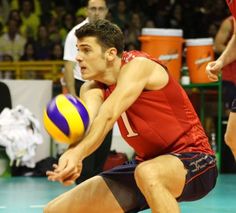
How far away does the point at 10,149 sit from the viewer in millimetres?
9281

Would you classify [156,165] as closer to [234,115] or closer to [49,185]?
[234,115]

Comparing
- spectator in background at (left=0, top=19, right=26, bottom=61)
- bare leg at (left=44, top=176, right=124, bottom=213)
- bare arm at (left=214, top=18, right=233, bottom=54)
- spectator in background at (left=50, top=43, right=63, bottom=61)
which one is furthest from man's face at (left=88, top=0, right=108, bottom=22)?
spectator in background at (left=0, top=19, right=26, bottom=61)

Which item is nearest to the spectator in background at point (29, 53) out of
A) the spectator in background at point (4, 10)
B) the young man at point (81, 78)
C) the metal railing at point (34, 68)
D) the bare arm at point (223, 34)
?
the metal railing at point (34, 68)

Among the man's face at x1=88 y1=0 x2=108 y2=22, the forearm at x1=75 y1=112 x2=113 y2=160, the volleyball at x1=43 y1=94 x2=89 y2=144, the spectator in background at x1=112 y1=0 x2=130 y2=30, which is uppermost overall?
the man's face at x1=88 y1=0 x2=108 y2=22

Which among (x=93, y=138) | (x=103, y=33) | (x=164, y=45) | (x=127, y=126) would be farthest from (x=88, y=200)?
(x=164, y=45)

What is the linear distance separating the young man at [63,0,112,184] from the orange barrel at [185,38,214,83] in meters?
2.57

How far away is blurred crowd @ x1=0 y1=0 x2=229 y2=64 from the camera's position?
13180 millimetres

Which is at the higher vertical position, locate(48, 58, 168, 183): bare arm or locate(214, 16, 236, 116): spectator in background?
locate(48, 58, 168, 183): bare arm

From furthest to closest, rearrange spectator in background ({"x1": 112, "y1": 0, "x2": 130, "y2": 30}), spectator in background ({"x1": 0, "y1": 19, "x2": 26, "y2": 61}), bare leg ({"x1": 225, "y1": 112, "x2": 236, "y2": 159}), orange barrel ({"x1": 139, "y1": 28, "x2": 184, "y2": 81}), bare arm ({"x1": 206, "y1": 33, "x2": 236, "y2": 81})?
spectator in background ({"x1": 112, "y1": 0, "x2": 130, "y2": 30}), spectator in background ({"x1": 0, "y1": 19, "x2": 26, "y2": 61}), orange barrel ({"x1": 139, "y1": 28, "x2": 184, "y2": 81}), bare leg ({"x1": 225, "y1": 112, "x2": 236, "y2": 159}), bare arm ({"x1": 206, "y1": 33, "x2": 236, "y2": 81})

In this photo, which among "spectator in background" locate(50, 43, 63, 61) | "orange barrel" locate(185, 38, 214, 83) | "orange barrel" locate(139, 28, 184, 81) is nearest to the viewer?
"orange barrel" locate(139, 28, 184, 81)

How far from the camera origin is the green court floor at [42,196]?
267 inches

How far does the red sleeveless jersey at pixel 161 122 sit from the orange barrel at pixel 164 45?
192 inches

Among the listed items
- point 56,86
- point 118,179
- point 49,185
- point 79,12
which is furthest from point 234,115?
point 79,12

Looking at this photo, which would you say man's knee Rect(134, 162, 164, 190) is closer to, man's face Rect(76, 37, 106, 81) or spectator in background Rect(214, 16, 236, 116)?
man's face Rect(76, 37, 106, 81)
